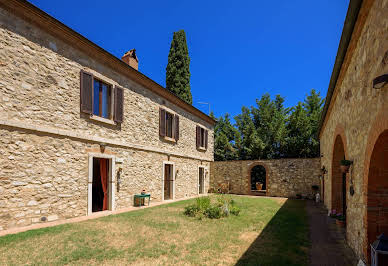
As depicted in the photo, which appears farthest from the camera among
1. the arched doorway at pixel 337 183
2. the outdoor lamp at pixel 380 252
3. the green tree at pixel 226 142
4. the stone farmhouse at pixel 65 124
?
the green tree at pixel 226 142

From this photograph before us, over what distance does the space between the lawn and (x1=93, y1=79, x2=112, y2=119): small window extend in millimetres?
3671

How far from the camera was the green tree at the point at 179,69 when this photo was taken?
18594 millimetres

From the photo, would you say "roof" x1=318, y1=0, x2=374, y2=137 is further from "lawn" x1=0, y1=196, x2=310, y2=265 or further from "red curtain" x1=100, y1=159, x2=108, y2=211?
"red curtain" x1=100, y1=159, x2=108, y2=211

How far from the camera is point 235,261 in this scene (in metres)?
3.93

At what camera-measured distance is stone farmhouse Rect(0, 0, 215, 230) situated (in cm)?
571

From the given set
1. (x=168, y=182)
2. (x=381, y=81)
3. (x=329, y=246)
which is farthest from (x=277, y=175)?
(x=381, y=81)

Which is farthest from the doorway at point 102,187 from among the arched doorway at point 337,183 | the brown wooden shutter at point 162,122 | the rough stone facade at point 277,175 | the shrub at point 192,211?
the rough stone facade at point 277,175

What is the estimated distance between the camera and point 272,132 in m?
20.7

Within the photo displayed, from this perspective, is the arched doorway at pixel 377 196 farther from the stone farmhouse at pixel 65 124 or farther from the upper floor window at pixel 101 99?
the upper floor window at pixel 101 99

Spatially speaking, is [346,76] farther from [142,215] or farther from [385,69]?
[142,215]

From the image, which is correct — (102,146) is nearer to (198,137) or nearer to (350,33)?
(350,33)

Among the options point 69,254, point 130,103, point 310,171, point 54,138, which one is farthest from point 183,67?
point 69,254

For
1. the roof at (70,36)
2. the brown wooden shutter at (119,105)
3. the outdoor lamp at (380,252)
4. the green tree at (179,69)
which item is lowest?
the outdoor lamp at (380,252)

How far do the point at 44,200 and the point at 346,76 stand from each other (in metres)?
8.05
